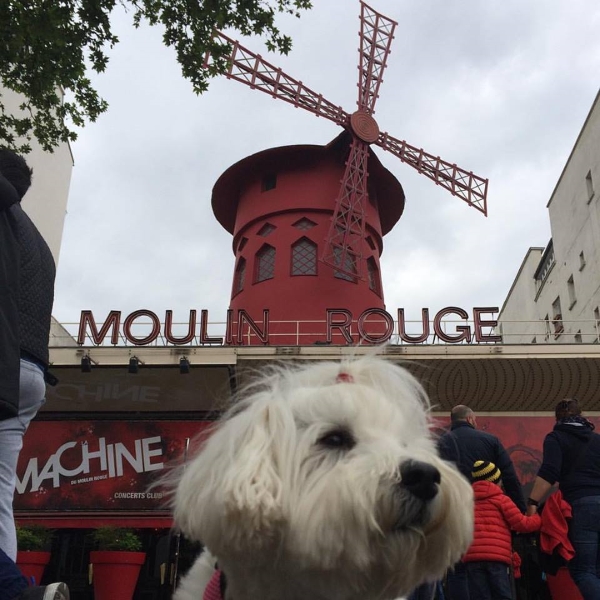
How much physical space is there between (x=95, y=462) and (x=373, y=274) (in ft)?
26.4

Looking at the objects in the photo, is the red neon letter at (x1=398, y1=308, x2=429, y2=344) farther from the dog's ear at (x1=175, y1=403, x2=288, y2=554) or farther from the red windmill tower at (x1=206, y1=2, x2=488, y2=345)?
the dog's ear at (x1=175, y1=403, x2=288, y2=554)

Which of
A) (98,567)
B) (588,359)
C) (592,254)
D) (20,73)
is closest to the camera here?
(98,567)

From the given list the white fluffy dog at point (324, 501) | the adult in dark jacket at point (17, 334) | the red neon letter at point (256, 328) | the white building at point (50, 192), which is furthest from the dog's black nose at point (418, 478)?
the white building at point (50, 192)

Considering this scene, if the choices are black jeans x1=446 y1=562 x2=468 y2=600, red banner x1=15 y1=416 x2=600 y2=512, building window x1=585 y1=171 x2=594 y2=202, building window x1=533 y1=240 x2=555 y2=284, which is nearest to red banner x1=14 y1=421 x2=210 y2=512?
red banner x1=15 y1=416 x2=600 y2=512

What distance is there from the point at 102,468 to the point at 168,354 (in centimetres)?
207

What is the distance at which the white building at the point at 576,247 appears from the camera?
17.8m

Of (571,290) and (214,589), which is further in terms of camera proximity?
(571,290)

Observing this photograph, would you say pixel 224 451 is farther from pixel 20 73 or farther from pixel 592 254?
pixel 592 254

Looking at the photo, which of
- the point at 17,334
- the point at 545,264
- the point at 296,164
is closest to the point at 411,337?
the point at 296,164

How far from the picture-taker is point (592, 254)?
59.3 feet

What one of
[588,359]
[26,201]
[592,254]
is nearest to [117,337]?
[26,201]

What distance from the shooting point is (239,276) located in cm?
1545

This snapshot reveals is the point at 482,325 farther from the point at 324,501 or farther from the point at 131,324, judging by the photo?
the point at 324,501

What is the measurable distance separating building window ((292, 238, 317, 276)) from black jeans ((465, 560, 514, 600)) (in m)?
10.6
